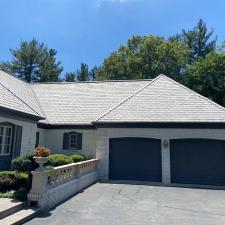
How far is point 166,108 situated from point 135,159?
3.78 meters

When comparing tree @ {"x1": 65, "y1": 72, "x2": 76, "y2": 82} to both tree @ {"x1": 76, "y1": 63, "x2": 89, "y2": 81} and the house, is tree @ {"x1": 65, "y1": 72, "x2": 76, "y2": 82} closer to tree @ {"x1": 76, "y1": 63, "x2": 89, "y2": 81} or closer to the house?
tree @ {"x1": 76, "y1": 63, "x2": 89, "y2": 81}

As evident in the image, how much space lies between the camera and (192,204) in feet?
33.7

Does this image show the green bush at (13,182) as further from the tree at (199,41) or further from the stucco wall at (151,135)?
the tree at (199,41)

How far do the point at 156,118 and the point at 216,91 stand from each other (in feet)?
67.1

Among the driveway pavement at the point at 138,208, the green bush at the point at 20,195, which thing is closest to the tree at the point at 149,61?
the driveway pavement at the point at 138,208

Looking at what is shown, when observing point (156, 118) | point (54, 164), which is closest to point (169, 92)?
point (156, 118)

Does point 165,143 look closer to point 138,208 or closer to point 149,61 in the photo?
point 138,208

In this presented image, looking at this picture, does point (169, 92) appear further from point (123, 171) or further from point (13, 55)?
point (13, 55)

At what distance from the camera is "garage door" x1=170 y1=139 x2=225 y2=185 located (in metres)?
15.2

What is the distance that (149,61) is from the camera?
40.7 meters

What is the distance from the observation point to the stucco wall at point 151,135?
15.5 metres

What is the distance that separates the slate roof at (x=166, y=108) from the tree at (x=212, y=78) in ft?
53.8

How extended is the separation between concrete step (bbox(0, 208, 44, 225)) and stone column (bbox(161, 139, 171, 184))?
8.99m

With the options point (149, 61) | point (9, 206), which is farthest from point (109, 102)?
point (149, 61)
